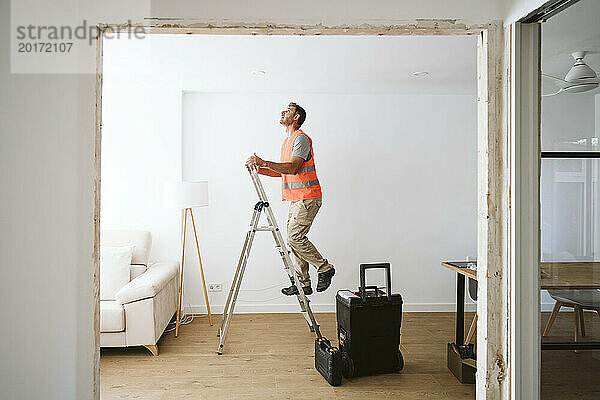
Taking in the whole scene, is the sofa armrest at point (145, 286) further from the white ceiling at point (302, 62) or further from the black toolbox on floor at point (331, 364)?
the white ceiling at point (302, 62)

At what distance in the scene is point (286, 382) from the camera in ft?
13.3

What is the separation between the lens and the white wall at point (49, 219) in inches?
111

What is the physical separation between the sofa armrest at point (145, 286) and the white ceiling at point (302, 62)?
6.23ft

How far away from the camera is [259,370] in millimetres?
4312

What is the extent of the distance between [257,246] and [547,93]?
159 inches

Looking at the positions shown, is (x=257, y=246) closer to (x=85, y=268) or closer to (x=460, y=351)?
(x=460, y=351)

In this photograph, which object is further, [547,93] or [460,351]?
[460,351]

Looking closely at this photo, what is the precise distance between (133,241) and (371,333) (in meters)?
2.67

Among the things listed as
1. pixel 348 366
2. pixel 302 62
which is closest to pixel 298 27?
pixel 302 62

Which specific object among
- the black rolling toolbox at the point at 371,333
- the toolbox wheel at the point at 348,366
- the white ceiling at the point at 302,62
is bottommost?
the toolbox wheel at the point at 348,366

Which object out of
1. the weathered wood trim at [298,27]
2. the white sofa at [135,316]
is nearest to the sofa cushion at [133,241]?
the white sofa at [135,316]

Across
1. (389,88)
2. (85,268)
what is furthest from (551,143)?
(389,88)

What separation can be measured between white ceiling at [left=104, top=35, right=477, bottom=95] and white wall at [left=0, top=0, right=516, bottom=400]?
1287 mm

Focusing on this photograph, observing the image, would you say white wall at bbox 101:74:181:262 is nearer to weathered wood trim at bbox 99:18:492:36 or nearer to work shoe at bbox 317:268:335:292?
work shoe at bbox 317:268:335:292
